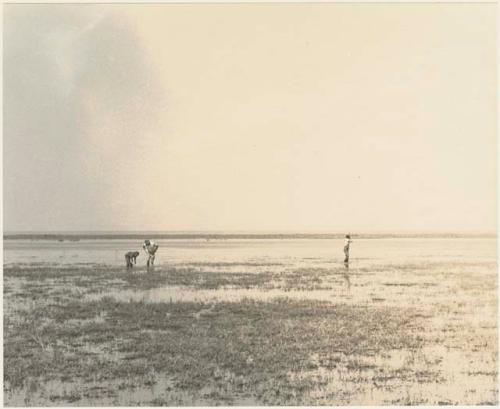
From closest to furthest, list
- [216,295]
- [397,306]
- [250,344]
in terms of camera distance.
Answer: [250,344]
[397,306]
[216,295]

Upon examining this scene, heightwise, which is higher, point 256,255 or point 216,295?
point 256,255

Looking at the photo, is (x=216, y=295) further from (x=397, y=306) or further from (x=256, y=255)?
(x=256, y=255)

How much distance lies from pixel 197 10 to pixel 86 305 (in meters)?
10.2

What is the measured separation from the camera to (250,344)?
1317cm

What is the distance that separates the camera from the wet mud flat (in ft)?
35.5

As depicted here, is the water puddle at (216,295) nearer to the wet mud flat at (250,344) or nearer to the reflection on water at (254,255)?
the wet mud flat at (250,344)

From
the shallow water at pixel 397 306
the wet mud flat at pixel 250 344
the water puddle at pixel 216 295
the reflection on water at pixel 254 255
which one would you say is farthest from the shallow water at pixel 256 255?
the wet mud flat at pixel 250 344

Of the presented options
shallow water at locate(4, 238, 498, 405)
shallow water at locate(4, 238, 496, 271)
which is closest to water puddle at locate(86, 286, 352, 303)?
shallow water at locate(4, 238, 498, 405)

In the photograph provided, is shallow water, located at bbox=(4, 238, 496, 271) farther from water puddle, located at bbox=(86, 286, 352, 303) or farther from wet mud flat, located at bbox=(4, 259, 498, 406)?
wet mud flat, located at bbox=(4, 259, 498, 406)

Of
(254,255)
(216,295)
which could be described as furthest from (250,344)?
(254,255)

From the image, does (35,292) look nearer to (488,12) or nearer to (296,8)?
(296,8)

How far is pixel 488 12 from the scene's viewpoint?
49.6ft

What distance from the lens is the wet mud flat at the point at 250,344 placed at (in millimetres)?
10812

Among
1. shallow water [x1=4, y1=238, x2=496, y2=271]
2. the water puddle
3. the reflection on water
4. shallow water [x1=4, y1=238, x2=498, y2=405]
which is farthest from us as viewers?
the reflection on water
